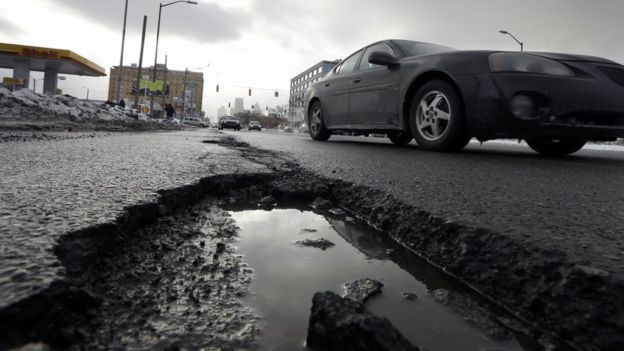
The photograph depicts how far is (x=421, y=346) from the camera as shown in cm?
78

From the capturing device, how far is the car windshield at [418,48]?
15.8 feet

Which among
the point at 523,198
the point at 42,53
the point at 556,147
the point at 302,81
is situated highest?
the point at 302,81

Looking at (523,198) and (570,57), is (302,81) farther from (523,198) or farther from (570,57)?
(523,198)

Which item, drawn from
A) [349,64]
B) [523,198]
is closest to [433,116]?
[349,64]

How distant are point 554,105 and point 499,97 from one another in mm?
437

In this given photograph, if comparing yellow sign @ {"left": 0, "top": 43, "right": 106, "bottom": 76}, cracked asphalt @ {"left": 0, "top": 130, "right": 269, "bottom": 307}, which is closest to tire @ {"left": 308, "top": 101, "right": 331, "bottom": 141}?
cracked asphalt @ {"left": 0, "top": 130, "right": 269, "bottom": 307}

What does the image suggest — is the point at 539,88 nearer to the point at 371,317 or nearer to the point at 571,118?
the point at 571,118

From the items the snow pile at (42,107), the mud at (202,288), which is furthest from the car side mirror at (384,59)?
the snow pile at (42,107)

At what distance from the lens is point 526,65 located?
11.7ft

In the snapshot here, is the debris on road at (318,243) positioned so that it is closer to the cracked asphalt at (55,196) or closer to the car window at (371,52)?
the cracked asphalt at (55,196)

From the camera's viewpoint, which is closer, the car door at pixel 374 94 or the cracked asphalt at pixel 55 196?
the cracked asphalt at pixel 55 196

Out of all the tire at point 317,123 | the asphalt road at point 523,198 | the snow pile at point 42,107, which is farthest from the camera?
the snow pile at point 42,107

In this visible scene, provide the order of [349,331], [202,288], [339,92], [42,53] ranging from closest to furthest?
[349,331]
[202,288]
[339,92]
[42,53]

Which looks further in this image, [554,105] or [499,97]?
[499,97]
